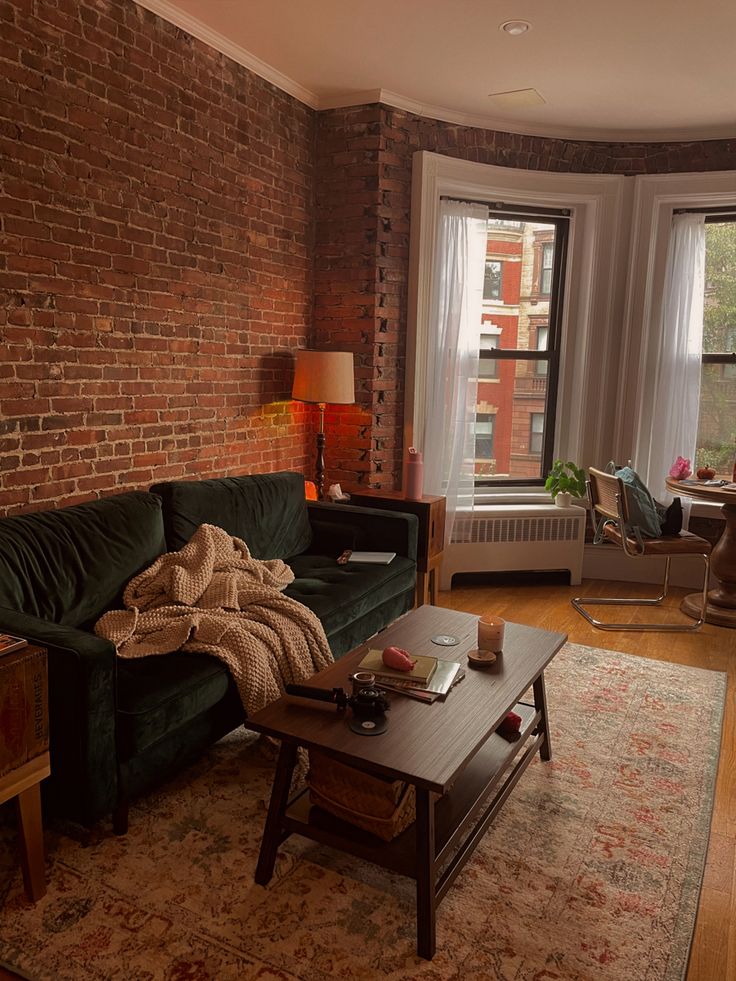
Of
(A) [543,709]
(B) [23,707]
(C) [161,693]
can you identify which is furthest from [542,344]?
(B) [23,707]

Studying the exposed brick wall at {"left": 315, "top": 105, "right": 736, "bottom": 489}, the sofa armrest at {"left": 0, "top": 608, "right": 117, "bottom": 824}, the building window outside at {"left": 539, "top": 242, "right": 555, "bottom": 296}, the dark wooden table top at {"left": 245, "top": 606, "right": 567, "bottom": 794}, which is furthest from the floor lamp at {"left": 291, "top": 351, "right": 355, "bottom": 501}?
the sofa armrest at {"left": 0, "top": 608, "right": 117, "bottom": 824}

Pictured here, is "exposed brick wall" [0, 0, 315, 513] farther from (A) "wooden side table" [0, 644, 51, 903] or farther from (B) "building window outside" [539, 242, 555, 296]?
(B) "building window outside" [539, 242, 555, 296]

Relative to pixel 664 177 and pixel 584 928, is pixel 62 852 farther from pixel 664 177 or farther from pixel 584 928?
pixel 664 177

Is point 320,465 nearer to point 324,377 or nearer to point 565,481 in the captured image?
point 324,377

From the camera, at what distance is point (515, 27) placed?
3363mm

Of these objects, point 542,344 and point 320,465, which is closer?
point 320,465

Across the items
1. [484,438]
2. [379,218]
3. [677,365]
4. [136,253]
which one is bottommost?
[484,438]

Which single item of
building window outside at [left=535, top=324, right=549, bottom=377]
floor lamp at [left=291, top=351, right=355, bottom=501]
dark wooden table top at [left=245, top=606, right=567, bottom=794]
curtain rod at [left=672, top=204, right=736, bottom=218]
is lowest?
dark wooden table top at [left=245, top=606, right=567, bottom=794]

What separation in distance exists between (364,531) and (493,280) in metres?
2.19

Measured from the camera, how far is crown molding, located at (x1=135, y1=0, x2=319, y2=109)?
3268 millimetres

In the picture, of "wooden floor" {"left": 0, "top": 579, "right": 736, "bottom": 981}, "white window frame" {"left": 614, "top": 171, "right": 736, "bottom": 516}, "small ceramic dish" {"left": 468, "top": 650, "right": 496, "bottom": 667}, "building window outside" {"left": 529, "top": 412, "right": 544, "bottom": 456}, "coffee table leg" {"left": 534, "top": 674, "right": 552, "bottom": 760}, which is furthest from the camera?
"building window outside" {"left": 529, "top": 412, "right": 544, "bottom": 456}

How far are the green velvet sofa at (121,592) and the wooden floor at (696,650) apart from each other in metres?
0.54

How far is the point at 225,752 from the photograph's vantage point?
2709mm

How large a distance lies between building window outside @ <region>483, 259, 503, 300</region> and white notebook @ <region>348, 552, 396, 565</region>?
2.19 meters
